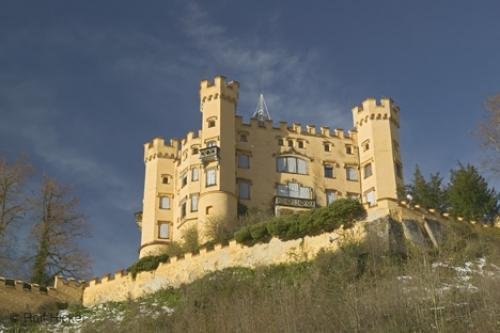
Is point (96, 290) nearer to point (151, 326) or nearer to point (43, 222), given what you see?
point (43, 222)

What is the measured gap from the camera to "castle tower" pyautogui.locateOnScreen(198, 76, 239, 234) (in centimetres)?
5575

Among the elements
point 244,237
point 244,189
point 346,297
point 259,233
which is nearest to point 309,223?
point 259,233

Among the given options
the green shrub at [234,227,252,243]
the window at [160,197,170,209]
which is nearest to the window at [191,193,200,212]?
the window at [160,197,170,209]

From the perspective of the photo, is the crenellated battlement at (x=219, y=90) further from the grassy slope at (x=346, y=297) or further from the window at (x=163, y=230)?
the grassy slope at (x=346, y=297)

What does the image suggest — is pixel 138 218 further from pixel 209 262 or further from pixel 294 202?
pixel 209 262

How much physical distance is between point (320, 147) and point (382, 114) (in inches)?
213

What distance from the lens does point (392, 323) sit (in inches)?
1004

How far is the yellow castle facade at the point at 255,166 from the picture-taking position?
189 feet

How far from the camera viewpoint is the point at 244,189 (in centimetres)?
5847

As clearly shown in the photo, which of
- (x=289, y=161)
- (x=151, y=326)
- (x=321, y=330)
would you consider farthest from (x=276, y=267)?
(x=289, y=161)

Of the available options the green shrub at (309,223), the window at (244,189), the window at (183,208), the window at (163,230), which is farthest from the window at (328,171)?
the green shrub at (309,223)

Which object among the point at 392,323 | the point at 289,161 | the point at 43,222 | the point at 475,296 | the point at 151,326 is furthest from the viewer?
the point at 289,161

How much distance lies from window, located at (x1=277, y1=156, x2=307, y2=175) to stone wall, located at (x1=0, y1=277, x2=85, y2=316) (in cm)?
2231

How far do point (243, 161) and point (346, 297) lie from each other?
104ft
